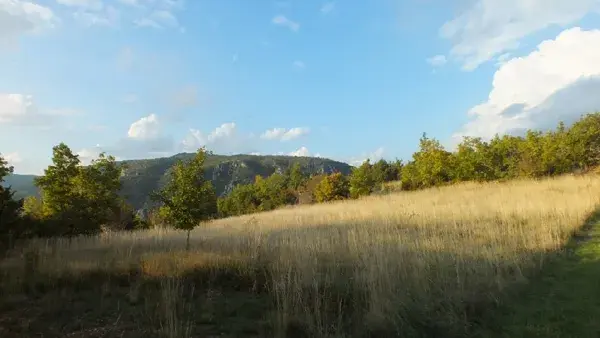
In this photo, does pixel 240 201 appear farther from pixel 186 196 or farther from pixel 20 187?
pixel 186 196

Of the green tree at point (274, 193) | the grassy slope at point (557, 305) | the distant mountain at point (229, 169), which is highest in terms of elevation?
the distant mountain at point (229, 169)

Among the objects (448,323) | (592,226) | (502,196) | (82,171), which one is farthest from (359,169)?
(448,323)

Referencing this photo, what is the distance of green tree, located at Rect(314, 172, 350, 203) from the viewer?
2000 inches

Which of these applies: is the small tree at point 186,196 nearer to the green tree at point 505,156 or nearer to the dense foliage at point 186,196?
the dense foliage at point 186,196

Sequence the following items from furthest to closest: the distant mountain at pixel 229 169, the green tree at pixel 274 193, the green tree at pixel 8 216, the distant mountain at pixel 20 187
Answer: the distant mountain at pixel 229 169
the green tree at pixel 274 193
the distant mountain at pixel 20 187
the green tree at pixel 8 216

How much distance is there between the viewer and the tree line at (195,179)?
35.8 feet

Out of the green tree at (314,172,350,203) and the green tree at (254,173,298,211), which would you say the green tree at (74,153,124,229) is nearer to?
the green tree at (314,172,350,203)

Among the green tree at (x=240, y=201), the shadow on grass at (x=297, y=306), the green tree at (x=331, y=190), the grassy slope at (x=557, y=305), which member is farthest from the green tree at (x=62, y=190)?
the green tree at (x=240, y=201)

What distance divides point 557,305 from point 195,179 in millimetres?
8700

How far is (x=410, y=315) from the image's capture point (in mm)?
5262

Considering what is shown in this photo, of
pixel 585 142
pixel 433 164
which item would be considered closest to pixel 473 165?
pixel 433 164

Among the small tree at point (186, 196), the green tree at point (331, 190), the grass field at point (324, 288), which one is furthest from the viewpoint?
the green tree at point (331, 190)

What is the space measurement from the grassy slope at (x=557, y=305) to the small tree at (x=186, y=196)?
789 centimetres

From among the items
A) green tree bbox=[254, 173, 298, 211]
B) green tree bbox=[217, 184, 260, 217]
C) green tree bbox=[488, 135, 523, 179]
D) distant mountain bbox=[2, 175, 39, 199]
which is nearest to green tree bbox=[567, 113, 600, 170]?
green tree bbox=[488, 135, 523, 179]
